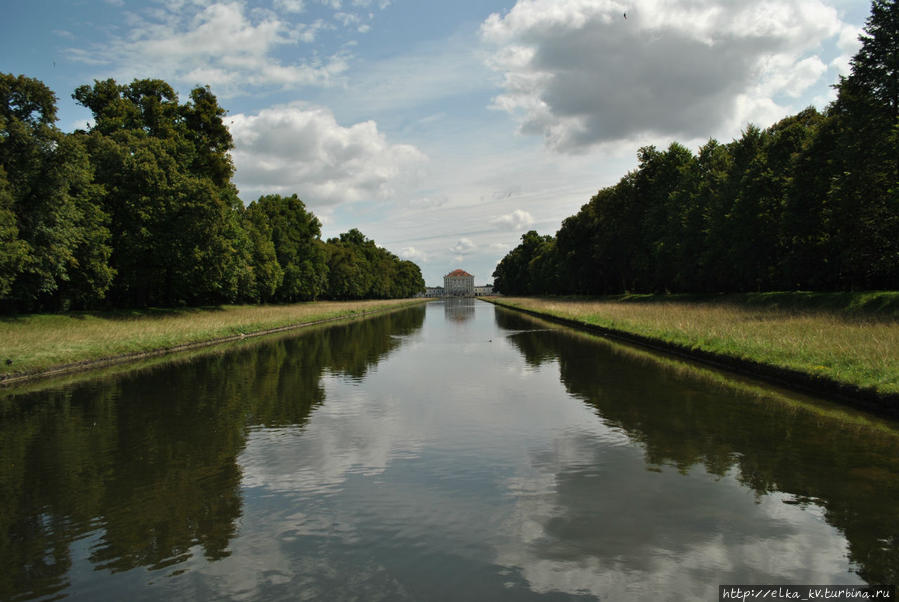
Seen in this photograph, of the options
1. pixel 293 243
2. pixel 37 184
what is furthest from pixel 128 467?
pixel 293 243

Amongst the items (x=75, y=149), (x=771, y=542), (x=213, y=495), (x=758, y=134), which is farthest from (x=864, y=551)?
(x=758, y=134)

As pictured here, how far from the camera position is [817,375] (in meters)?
12.0

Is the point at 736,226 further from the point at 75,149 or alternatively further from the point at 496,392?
the point at 75,149

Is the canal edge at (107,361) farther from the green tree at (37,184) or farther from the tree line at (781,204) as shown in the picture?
the tree line at (781,204)

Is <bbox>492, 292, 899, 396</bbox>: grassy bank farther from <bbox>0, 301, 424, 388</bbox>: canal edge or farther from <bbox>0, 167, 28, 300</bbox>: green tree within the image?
<bbox>0, 167, 28, 300</bbox>: green tree

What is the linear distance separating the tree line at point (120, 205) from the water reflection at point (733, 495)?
27.2 m

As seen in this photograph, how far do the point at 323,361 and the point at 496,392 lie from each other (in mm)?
8491

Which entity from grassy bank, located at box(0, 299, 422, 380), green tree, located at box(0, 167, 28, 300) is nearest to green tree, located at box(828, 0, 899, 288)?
grassy bank, located at box(0, 299, 422, 380)

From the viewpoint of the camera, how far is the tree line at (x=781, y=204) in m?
27.4

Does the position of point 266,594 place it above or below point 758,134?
below

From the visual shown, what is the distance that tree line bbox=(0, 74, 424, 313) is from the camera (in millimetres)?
26938

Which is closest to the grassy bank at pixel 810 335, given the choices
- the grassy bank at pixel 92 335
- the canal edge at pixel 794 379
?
the canal edge at pixel 794 379

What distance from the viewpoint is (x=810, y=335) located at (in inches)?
657

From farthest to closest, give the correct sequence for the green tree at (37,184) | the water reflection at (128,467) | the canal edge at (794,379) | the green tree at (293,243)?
the green tree at (293,243) → the green tree at (37,184) → the canal edge at (794,379) → the water reflection at (128,467)
